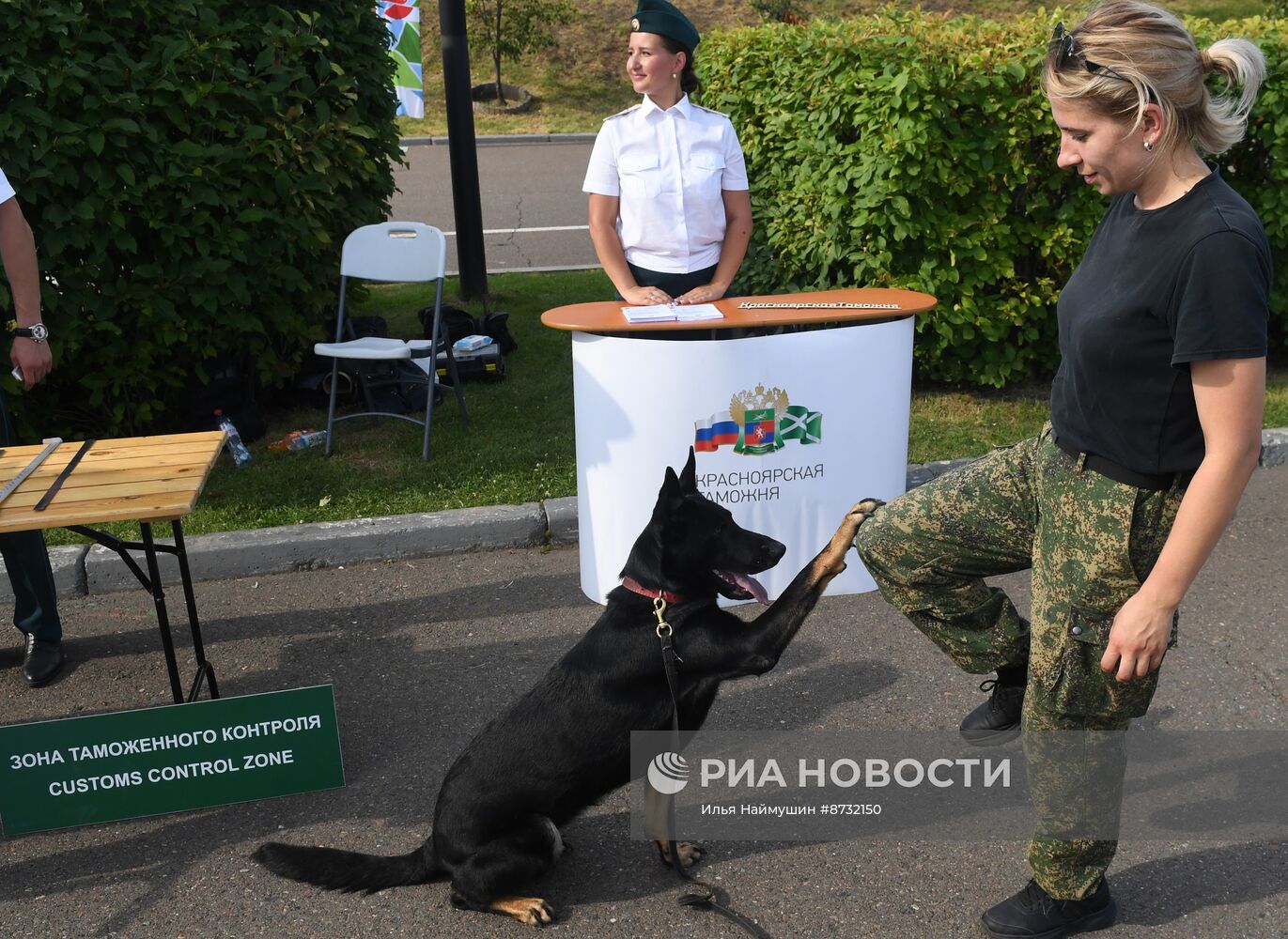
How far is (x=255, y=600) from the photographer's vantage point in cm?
450

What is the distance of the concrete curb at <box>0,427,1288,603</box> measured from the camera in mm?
4598

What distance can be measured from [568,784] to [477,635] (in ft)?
5.29

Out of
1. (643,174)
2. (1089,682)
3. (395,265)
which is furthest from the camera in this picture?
(395,265)

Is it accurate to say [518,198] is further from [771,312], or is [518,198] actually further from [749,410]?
[749,410]

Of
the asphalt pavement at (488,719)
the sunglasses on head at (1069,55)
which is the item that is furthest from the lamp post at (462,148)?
the sunglasses on head at (1069,55)

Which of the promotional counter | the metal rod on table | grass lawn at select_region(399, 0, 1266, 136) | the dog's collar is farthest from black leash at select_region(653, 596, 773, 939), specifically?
grass lawn at select_region(399, 0, 1266, 136)

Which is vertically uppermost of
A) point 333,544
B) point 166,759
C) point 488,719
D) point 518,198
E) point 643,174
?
point 643,174

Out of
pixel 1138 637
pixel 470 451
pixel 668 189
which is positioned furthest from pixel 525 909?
pixel 470 451

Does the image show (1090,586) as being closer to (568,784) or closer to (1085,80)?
(1085,80)

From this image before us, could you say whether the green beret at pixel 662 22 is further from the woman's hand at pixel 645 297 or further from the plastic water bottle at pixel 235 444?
the plastic water bottle at pixel 235 444

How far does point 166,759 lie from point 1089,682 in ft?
7.69

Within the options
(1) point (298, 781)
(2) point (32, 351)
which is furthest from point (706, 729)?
(2) point (32, 351)

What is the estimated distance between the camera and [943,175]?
5688mm

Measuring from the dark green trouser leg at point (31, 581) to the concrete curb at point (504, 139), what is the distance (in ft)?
53.6
